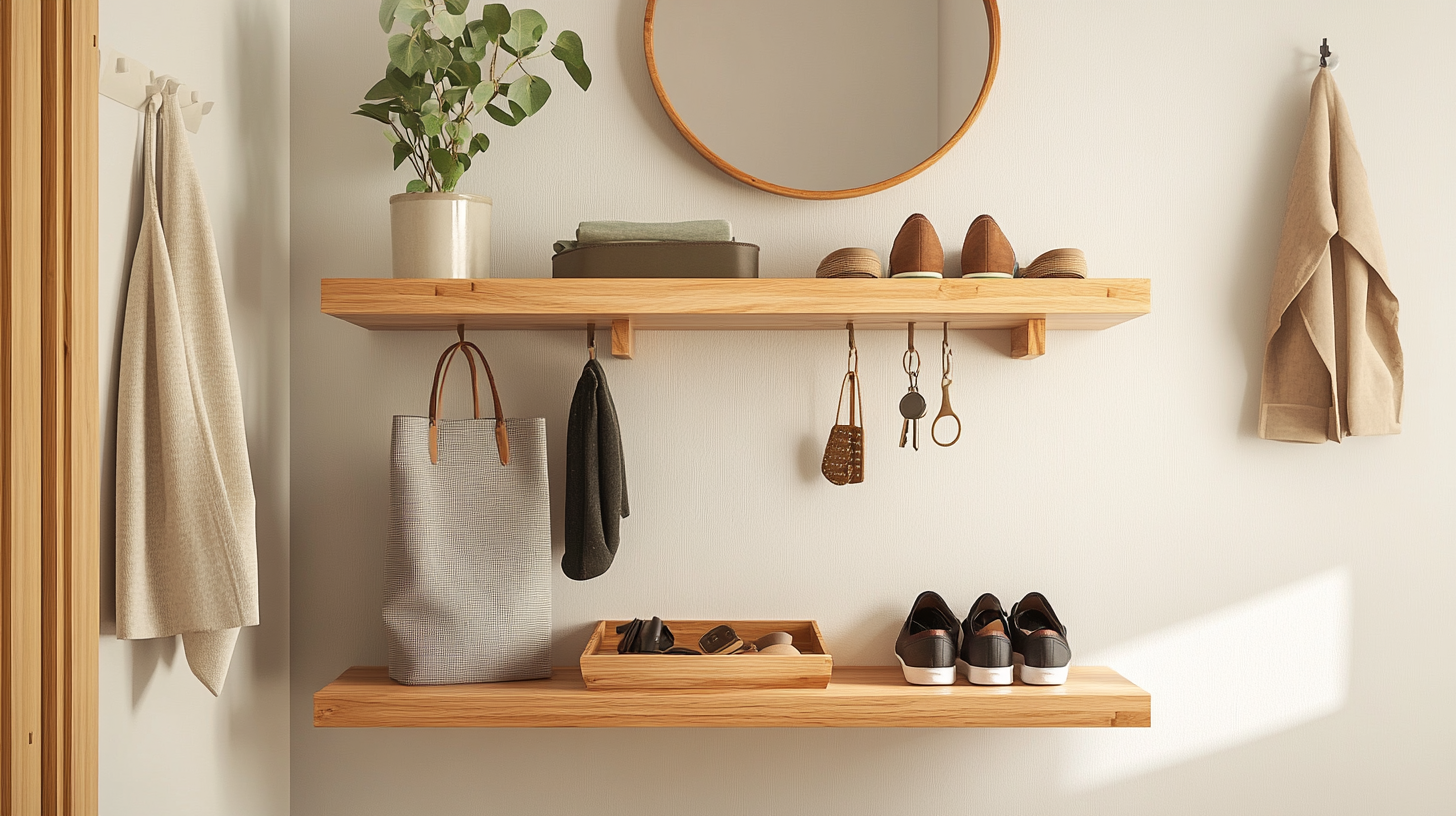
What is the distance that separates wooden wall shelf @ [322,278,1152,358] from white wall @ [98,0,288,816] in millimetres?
250

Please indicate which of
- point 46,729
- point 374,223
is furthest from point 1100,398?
point 46,729

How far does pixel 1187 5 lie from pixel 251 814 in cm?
208

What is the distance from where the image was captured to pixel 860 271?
1412mm

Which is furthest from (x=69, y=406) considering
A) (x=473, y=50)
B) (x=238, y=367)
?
(x=473, y=50)

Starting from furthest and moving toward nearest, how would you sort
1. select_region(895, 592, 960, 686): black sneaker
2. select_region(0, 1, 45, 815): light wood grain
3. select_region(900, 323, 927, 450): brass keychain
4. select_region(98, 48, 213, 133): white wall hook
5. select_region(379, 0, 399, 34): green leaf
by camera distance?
select_region(900, 323, 927, 450): brass keychain, select_region(895, 592, 960, 686): black sneaker, select_region(379, 0, 399, 34): green leaf, select_region(98, 48, 213, 133): white wall hook, select_region(0, 1, 45, 815): light wood grain

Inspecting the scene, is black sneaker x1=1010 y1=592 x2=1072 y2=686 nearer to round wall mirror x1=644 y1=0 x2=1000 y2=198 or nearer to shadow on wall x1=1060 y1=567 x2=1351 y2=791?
shadow on wall x1=1060 y1=567 x2=1351 y2=791

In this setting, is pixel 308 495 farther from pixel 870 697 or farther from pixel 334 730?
pixel 870 697

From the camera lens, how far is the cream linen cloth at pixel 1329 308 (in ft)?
4.95

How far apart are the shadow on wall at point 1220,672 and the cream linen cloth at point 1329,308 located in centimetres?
29

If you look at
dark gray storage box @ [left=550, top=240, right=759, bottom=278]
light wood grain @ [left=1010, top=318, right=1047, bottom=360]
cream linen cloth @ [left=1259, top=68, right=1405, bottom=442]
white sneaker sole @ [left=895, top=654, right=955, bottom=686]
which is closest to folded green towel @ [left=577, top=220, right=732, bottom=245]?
dark gray storage box @ [left=550, top=240, right=759, bottom=278]

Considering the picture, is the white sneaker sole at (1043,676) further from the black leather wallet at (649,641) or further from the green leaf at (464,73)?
the green leaf at (464,73)

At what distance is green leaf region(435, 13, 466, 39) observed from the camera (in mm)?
1345

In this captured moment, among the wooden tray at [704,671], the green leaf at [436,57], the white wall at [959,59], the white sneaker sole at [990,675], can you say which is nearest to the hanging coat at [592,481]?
the wooden tray at [704,671]

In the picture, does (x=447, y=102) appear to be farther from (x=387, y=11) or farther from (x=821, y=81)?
(x=821, y=81)
